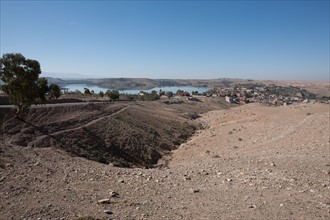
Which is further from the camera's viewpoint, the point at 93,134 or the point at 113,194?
the point at 93,134

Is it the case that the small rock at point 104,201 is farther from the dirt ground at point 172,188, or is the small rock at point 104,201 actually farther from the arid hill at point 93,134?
the arid hill at point 93,134

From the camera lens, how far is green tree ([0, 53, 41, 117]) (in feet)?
90.8

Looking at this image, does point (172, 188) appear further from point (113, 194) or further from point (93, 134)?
point (93, 134)

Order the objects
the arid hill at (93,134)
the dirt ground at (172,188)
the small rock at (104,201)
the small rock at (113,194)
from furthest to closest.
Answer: the arid hill at (93,134)
the small rock at (113,194)
the small rock at (104,201)
the dirt ground at (172,188)

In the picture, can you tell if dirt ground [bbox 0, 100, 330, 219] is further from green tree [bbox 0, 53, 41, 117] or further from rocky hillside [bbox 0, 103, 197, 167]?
green tree [bbox 0, 53, 41, 117]

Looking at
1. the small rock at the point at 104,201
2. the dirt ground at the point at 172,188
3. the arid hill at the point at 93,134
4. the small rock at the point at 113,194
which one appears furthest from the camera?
the arid hill at the point at 93,134

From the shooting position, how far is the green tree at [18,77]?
2767cm

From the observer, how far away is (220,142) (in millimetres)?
31609

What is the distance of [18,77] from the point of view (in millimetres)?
27969

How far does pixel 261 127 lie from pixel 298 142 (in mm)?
11222

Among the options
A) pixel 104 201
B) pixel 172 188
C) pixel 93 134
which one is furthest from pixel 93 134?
pixel 104 201

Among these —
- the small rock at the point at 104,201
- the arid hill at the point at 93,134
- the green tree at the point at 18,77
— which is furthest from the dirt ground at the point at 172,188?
the green tree at the point at 18,77

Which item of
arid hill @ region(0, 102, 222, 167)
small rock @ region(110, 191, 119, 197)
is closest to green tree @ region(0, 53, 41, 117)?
arid hill @ region(0, 102, 222, 167)

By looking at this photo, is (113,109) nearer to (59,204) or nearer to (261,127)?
(261,127)
